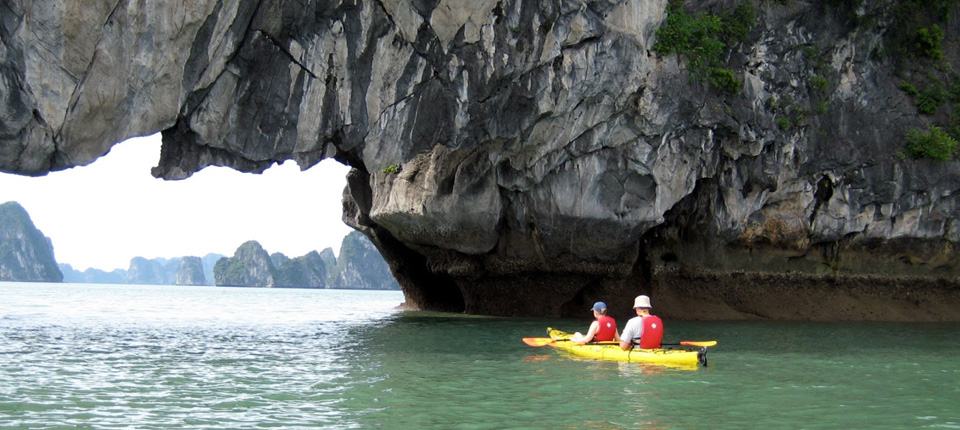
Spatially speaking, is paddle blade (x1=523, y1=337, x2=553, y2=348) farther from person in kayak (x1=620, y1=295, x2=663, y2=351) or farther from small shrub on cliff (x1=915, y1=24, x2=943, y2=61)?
small shrub on cliff (x1=915, y1=24, x2=943, y2=61)

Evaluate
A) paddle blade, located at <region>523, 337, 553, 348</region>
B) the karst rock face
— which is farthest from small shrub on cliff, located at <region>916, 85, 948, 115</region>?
paddle blade, located at <region>523, 337, 553, 348</region>

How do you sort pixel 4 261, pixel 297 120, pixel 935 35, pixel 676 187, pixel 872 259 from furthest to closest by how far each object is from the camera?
pixel 4 261, pixel 872 259, pixel 935 35, pixel 676 187, pixel 297 120

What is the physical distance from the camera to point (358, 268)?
127 metres

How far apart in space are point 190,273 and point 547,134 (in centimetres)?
16071

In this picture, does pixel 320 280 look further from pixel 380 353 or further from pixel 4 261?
pixel 380 353

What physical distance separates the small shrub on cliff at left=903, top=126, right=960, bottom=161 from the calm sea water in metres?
7.14

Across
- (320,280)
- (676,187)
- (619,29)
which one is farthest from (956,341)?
(320,280)

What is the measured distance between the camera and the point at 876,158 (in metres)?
21.8

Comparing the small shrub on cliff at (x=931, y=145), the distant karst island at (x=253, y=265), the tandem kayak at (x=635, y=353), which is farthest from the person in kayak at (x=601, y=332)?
the distant karst island at (x=253, y=265)

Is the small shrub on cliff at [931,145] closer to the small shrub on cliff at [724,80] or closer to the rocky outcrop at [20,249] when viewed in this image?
the small shrub on cliff at [724,80]

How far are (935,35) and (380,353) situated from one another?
1717cm

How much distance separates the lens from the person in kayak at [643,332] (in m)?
11.7

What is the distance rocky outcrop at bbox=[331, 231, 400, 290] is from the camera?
126 meters

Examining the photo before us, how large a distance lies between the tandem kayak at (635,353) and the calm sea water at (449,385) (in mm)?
236
